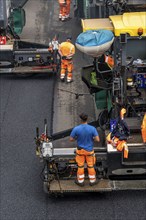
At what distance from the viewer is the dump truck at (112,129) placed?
8508mm

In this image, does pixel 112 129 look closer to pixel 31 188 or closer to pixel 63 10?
pixel 31 188

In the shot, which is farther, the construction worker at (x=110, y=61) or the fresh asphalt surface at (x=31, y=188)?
the construction worker at (x=110, y=61)

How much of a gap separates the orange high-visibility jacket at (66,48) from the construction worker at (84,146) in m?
4.27

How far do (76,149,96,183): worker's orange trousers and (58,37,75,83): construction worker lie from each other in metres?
4.42

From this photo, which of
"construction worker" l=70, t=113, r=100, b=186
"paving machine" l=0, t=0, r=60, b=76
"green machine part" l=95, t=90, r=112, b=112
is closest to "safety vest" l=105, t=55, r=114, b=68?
"green machine part" l=95, t=90, r=112, b=112

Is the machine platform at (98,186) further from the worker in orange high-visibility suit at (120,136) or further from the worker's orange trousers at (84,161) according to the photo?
the worker in orange high-visibility suit at (120,136)

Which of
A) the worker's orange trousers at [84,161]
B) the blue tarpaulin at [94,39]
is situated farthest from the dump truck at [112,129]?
the blue tarpaulin at [94,39]

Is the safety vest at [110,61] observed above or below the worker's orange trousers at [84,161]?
above

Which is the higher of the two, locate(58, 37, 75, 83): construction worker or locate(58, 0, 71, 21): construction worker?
locate(58, 0, 71, 21): construction worker

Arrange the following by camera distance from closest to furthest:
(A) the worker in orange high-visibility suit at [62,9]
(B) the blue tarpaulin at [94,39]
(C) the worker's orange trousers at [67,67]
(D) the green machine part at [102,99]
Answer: (B) the blue tarpaulin at [94,39]
(D) the green machine part at [102,99]
(C) the worker's orange trousers at [67,67]
(A) the worker in orange high-visibility suit at [62,9]

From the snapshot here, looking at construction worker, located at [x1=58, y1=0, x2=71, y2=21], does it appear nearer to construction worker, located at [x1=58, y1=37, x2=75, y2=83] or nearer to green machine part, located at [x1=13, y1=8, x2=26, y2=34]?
green machine part, located at [x1=13, y1=8, x2=26, y2=34]

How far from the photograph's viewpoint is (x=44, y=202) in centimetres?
877

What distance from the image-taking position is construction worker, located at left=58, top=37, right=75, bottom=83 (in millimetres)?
12392

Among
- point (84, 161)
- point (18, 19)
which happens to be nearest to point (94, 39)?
point (84, 161)
